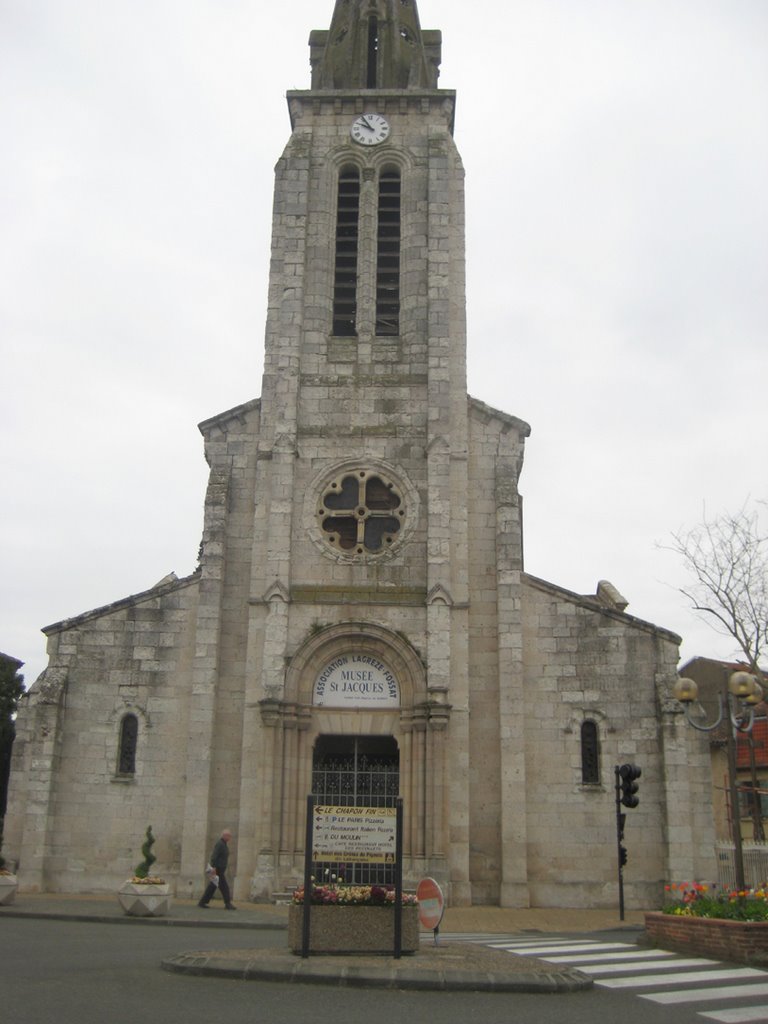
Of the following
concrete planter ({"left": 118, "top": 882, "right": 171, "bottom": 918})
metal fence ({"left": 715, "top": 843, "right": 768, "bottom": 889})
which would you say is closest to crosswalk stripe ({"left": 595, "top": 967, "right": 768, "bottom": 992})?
concrete planter ({"left": 118, "top": 882, "right": 171, "bottom": 918})

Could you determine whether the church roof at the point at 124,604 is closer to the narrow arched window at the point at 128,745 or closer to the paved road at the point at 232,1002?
the narrow arched window at the point at 128,745

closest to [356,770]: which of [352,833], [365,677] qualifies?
[365,677]

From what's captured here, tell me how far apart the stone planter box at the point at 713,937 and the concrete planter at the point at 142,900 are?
7861mm

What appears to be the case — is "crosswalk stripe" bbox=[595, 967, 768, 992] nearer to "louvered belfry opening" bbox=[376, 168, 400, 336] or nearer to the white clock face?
"louvered belfry opening" bbox=[376, 168, 400, 336]

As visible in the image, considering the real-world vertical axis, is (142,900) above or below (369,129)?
below

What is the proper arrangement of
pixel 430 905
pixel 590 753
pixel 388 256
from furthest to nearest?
1. pixel 388 256
2. pixel 590 753
3. pixel 430 905

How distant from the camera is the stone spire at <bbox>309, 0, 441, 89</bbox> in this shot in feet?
95.2

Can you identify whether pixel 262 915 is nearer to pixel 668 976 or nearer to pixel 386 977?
pixel 386 977

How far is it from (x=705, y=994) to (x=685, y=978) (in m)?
1.05

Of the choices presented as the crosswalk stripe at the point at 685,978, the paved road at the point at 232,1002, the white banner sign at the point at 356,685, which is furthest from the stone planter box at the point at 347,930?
the white banner sign at the point at 356,685

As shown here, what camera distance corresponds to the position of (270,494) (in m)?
24.2

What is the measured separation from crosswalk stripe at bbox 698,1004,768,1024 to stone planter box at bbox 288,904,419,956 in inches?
152

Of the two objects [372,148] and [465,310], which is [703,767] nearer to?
[465,310]

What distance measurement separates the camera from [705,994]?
1020cm
